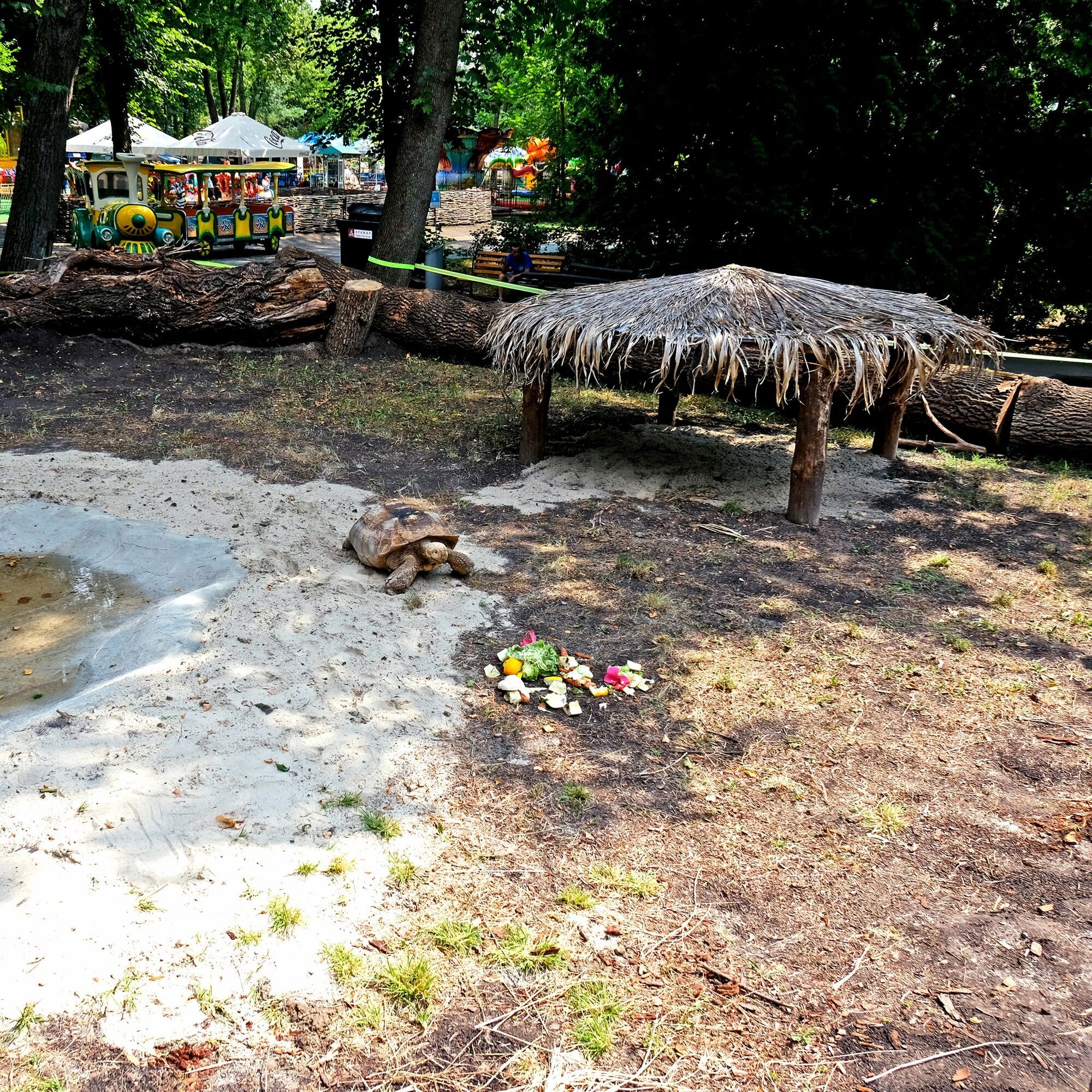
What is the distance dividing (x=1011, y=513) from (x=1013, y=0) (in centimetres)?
797

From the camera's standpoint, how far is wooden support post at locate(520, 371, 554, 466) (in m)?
8.52

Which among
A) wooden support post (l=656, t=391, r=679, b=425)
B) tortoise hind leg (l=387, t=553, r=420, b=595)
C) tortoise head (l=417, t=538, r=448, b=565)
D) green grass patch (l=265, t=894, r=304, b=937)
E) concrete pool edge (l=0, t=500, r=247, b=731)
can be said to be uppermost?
wooden support post (l=656, t=391, r=679, b=425)

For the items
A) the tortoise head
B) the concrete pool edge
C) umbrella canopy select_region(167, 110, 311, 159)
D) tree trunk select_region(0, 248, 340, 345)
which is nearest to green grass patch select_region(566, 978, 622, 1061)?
the concrete pool edge

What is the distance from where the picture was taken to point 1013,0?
12.5 m

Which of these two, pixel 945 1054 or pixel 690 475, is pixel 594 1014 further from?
pixel 690 475

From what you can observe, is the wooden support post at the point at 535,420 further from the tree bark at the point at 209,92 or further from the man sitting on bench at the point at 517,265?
the tree bark at the point at 209,92

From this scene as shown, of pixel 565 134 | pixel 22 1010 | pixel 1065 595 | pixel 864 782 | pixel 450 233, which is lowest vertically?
pixel 22 1010

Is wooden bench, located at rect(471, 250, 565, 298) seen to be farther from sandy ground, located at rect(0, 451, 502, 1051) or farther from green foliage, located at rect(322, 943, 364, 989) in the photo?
green foliage, located at rect(322, 943, 364, 989)

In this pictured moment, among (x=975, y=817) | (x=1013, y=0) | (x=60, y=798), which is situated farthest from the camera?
(x=1013, y=0)

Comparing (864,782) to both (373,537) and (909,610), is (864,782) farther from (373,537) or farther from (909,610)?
(373,537)

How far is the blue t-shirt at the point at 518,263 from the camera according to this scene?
645 inches

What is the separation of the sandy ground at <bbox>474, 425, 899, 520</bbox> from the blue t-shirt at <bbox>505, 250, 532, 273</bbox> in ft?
24.4

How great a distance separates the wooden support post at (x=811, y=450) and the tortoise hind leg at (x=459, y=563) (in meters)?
2.73

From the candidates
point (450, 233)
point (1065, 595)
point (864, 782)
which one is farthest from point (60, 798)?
point (450, 233)
